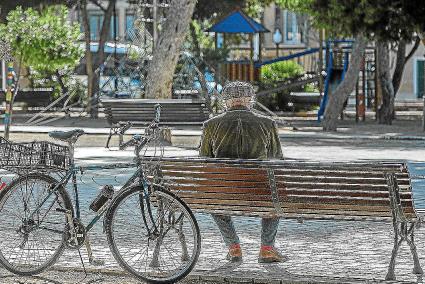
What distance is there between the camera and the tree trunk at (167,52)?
32.0m

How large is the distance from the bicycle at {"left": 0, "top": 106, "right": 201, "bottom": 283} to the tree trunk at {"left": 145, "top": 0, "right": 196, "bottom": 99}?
21684 millimetres

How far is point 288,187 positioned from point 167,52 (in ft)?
73.2

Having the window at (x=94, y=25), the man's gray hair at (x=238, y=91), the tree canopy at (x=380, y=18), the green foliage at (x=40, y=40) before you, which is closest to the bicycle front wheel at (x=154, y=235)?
the man's gray hair at (x=238, y=91)

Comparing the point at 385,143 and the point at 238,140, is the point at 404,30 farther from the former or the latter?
the point at 238,140

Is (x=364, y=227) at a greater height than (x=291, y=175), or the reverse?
(x=291, y=175)

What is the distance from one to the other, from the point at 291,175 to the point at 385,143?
18449mm

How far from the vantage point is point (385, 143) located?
93.1 ft

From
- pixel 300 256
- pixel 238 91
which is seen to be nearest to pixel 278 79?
pixel 300 256

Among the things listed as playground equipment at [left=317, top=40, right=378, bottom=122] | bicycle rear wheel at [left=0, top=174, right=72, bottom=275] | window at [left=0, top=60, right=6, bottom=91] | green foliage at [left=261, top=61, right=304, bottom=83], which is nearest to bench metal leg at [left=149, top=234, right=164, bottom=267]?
bicycle rear wheel at [left=0, top=174, right=72, bottom=275]

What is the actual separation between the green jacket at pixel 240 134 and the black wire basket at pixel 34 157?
3.73ft

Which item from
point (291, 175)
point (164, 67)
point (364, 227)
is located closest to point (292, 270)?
point (291, 175)

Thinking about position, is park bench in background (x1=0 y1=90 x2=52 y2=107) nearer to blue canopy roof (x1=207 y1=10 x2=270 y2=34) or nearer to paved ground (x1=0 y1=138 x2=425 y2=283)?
blue canopy roof (x1=207 y1=10 x2=270 y2=34)

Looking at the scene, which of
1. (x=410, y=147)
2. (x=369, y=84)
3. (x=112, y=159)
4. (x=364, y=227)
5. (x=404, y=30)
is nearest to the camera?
(x=364, y=227)

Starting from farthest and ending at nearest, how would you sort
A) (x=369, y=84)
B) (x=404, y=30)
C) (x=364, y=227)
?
1. (x=369, y=84)
2. (x=404, y=30)
3. (x=364, y=227)
